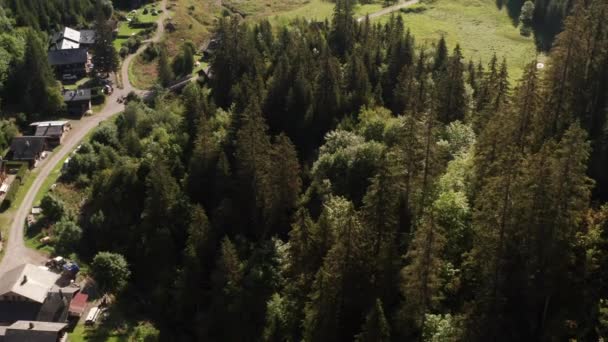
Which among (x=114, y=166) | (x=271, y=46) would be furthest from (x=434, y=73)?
(x=114, y=166)

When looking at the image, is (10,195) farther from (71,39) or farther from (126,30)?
(126,30)

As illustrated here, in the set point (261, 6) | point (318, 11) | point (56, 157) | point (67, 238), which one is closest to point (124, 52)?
point (261, 6)

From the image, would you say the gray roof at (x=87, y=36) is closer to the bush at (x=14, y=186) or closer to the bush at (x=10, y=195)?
the bush at (x=14, y=186)

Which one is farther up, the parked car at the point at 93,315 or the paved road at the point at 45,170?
the paved road at the point at 45,170

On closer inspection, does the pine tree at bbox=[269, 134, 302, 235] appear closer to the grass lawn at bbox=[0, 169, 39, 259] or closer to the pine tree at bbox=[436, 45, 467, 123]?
the pine tree at bbox=[436, 45, 467, 123]

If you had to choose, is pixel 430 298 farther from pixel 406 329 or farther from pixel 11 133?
pixel 11 133

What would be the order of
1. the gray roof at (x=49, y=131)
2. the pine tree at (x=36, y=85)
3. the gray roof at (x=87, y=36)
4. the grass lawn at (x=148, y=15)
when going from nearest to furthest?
the gray roof at (x=49, y=131) < the pine tree at (x=36, y=85) < the gray roof at (x=87, y=36) < the grass lawn at (x=148, y=15)

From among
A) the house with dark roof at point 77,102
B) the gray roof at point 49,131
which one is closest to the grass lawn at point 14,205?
the gray roof at point 49,131
